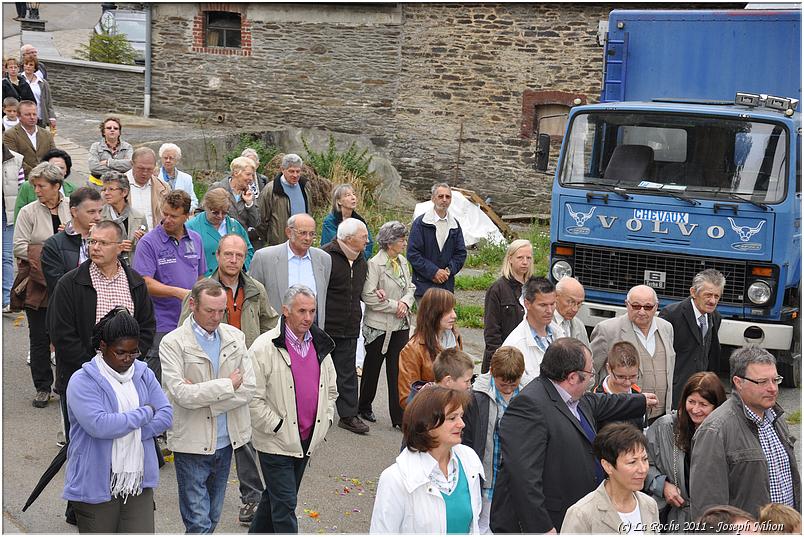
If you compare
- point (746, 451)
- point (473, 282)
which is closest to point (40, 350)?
point (746, 451)

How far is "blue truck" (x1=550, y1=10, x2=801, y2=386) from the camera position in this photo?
10195 millimetres

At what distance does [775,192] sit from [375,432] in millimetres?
4543

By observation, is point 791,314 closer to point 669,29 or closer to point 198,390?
point 669,29

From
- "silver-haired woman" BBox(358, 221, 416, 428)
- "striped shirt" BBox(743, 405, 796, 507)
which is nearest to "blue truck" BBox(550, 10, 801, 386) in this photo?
"silver-haired woman" BBox(358, 221, 416, 428)

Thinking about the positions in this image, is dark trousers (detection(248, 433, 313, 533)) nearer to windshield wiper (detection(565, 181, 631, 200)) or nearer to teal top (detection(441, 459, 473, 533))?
teal top (detection(441, 459, 473, 533))

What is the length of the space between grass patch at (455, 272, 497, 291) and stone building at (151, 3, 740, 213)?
Result: 5.57m

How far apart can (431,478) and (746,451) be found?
1.86 metres

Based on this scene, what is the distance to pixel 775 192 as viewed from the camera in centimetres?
1020

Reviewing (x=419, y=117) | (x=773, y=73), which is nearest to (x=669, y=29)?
(x=773, y=73)

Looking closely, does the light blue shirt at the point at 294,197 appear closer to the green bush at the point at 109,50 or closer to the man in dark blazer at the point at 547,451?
the man in dark blazer at the point at 547,451

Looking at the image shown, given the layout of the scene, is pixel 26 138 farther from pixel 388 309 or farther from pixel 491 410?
pixel 491 410

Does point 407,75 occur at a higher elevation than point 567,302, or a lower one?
higher

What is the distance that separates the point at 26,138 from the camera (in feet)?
40.5

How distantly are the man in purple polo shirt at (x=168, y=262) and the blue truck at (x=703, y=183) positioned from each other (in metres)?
4.32
